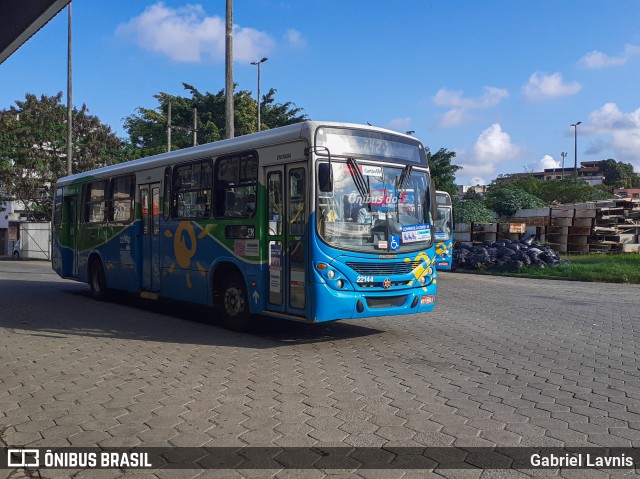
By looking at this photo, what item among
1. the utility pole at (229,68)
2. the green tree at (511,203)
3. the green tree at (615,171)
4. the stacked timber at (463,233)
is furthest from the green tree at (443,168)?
the green tree at (615,171)

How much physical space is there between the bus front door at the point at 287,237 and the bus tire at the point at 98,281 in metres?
7.03

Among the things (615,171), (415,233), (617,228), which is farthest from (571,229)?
(615,171)

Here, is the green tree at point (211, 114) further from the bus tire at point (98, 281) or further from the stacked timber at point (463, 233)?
the bus tire at point (98, 281)

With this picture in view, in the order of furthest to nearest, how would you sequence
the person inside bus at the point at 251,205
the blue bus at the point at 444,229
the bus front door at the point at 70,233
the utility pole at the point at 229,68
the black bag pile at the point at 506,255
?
1. the black bag pile at the point at 506,255
2. the blue bus at the point at 444,229
3. the utility pole at the point at 229,68
4. the bus front door at the point at 70,233
5. the person inside bus at the point at 251,205

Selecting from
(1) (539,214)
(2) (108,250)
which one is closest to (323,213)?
(2) (108,250)

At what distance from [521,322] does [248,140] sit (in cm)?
602

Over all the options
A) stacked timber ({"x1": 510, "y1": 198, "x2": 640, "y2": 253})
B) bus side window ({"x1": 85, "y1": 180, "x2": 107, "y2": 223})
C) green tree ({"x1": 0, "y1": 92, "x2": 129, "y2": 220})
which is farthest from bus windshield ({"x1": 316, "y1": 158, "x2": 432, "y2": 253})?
green tree ({"x1": 0, "y1": 92, "x2": 129, "y2": 220})

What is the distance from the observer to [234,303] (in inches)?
398

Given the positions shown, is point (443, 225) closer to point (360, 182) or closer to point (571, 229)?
point (571, 229)

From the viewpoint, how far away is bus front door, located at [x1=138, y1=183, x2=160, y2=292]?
12.3m

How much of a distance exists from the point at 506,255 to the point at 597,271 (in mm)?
3544

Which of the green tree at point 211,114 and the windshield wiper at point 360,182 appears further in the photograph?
the green tree at point 211,114

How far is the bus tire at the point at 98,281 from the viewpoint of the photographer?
14.8 metres

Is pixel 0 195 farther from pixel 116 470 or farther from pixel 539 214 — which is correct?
pixel 116 470
